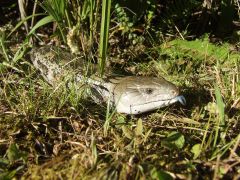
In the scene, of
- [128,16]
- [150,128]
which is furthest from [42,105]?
[128,16]

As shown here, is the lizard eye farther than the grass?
Yes

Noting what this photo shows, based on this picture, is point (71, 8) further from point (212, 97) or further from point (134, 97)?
point (212, 97)

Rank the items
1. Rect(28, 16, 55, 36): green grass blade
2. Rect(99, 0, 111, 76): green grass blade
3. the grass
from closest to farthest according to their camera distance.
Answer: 1. the grass
2. Rect(99, 0, 111, 76): green grass blade
3. Rect(28, 16, 55, 36): green grass blade

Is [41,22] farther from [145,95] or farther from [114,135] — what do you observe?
[114,135]

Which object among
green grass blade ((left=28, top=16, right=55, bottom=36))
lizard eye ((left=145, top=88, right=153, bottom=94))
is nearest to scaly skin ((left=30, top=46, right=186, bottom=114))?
lizard eye ((left=145, top=88, right=153, bottom=94))

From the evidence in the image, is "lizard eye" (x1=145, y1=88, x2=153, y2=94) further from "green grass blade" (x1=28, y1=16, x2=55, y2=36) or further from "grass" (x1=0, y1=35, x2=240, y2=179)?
"green grass blade" (x1=28, y1=16, x2=55, y2=36)

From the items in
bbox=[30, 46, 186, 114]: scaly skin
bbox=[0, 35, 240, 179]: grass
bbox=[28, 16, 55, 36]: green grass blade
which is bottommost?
bbox=[0, 35, 240, 179]: grass

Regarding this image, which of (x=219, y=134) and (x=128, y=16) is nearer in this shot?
(x=219, y=134)

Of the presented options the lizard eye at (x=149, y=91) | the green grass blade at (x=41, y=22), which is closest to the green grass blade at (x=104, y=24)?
the lizard eye at (x=149, y=91)
